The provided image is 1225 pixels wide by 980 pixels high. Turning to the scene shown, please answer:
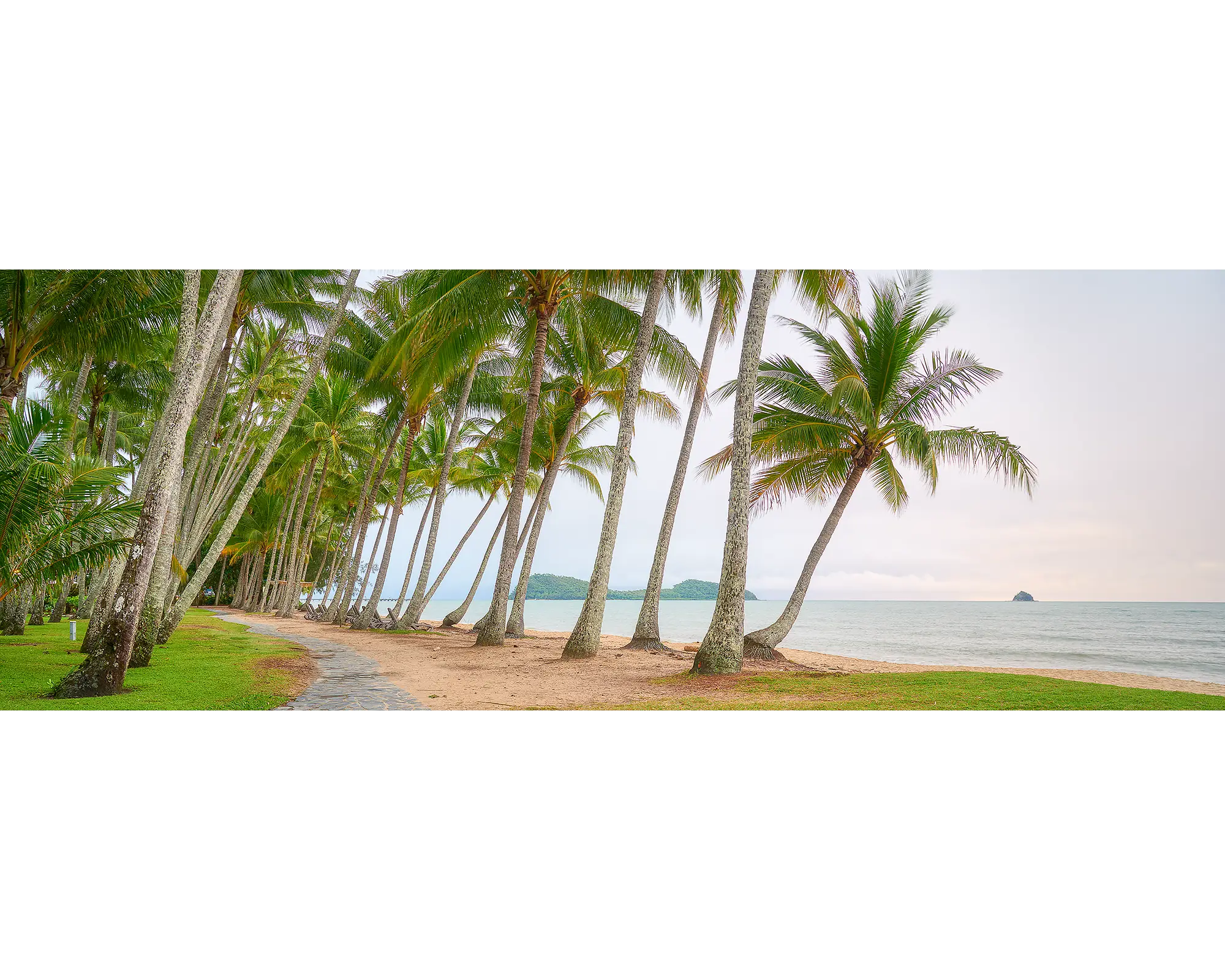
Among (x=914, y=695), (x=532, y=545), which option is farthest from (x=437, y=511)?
(x=914, y=695)

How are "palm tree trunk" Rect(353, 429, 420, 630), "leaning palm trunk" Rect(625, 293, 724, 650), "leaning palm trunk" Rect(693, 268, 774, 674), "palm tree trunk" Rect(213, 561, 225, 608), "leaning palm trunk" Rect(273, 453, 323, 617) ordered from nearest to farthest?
"leaning palm trunk" Rect(693, 268, 774, 674)
"leaning palm trunk" Rect(625, 293, 724, 650)
"palm tree trunk" Rect(353, 429, 420, 630)
"leaning palm trunk" Rect(273, 453, 323, 617)
"palm tree trunk" Rect(213, 561, 225, 608)

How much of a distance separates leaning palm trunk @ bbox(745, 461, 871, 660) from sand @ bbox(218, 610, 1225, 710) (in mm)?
270

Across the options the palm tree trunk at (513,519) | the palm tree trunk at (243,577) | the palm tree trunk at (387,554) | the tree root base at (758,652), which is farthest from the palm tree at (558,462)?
the palm tree trunk at (243,577)

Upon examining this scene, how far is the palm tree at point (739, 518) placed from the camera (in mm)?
5430

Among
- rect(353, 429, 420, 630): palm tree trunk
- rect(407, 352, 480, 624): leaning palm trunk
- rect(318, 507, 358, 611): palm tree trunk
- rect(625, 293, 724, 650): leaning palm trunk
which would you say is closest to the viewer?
rect(625, 293, 724, 650): leaning palm trunk

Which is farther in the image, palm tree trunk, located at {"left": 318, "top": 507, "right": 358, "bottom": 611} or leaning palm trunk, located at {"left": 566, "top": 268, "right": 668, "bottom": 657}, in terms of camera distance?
palm tree trunk, located at {"left": 318, "top": 507, "right": 358, "bottom": 611}

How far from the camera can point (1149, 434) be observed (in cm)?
588

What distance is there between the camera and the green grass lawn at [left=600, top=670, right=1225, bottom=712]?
13.7ft

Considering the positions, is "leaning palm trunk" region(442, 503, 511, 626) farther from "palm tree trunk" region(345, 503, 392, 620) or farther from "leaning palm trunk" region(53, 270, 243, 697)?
"leaning palm trunk" region(53, 270, 243, 697)

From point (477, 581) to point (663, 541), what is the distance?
26.0ft

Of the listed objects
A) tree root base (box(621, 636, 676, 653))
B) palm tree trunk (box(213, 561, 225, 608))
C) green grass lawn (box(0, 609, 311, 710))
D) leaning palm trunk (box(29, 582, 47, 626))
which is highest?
tree root base (box(621, 636, 676, 653))

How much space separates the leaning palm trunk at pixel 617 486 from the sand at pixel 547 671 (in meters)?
0.45

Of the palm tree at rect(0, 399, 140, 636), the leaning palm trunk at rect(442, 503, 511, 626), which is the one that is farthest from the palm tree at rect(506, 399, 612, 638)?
the palm tree at rect(0, 399, 140, 636)
